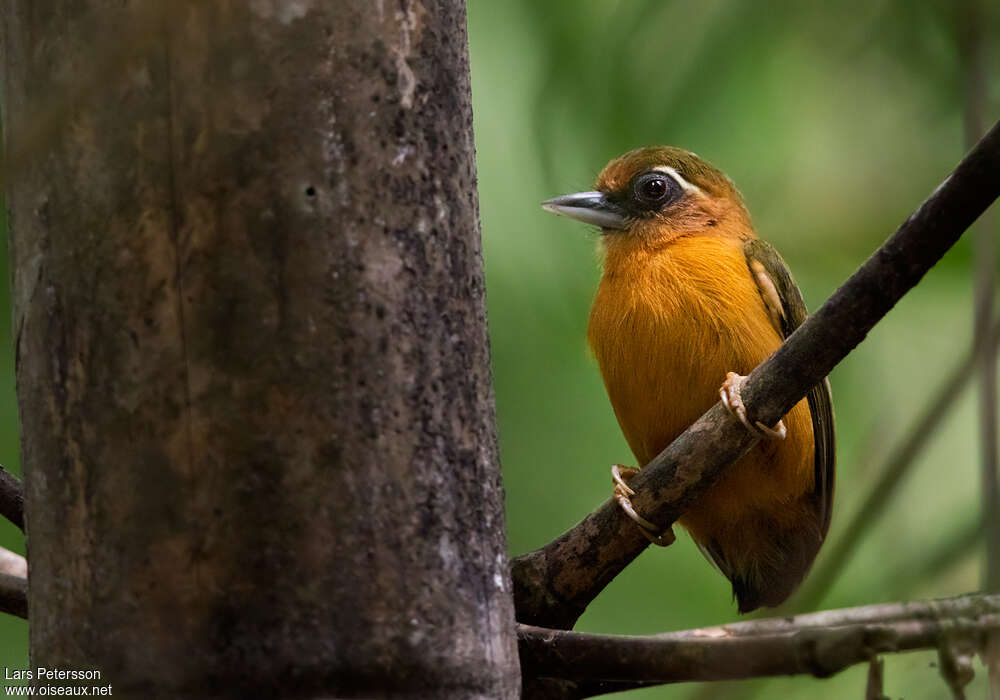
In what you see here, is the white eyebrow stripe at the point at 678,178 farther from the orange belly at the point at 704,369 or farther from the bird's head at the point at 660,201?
the orange belly at the point at 704,369

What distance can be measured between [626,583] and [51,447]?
3.24 metres

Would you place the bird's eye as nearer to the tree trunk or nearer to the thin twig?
the tree trunk

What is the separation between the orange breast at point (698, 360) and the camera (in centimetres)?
382

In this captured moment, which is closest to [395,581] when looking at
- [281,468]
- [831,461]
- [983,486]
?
[281,468]

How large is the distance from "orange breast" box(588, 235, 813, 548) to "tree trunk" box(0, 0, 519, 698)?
2028 millimetres

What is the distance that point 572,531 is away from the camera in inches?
96.3

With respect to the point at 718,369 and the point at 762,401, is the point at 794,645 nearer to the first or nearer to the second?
the point at 762,401

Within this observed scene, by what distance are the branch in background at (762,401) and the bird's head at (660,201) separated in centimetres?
220

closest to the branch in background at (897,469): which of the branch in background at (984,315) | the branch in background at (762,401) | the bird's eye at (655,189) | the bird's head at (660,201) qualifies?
the branch in background at (984,315)

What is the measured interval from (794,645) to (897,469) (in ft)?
1.00

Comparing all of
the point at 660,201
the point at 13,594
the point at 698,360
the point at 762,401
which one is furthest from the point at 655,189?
the point at 13,594

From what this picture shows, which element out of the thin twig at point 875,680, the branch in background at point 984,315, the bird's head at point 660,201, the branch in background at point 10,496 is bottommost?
the thin twig at point 875,680

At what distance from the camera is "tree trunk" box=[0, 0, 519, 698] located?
171cm

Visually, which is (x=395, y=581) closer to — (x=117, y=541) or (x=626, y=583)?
(x=117, y=541)
